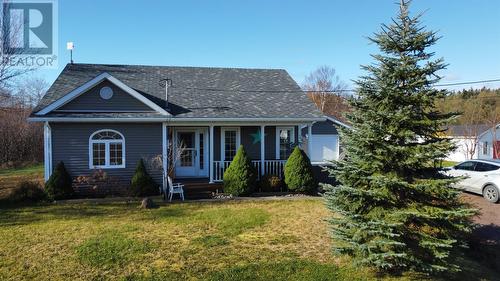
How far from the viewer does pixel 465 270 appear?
23.0 feet

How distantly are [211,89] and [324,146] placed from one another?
588 inches

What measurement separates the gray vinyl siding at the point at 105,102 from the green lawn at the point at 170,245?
357cm

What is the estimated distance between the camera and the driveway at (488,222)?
9.38 metres

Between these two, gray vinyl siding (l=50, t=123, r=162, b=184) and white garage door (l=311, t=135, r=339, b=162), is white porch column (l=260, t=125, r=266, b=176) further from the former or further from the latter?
white garage door (l=311, t=135, r=339, b=162)

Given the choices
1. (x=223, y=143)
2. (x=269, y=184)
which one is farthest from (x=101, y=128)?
(x=269, y=184)

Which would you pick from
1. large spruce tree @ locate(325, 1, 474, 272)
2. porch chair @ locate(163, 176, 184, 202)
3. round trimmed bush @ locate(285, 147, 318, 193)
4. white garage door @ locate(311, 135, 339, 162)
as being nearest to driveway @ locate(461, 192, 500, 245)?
large spruce tree @ locate(325, 1, 474, 272)

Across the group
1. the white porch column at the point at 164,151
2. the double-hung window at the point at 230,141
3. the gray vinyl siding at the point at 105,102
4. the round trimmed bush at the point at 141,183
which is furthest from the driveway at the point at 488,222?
the gray vinyl siding at the point at 105,102

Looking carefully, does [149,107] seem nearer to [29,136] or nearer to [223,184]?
[223,184]

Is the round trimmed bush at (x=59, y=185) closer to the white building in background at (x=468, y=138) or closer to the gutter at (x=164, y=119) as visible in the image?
the gutter at (x=164, y=119)

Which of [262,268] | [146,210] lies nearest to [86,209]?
[146,210]

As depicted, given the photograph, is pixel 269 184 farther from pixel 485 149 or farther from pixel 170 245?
pixel 485 149

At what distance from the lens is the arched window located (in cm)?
1314

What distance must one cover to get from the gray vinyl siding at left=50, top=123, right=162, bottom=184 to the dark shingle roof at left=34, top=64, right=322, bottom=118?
3.70 ft

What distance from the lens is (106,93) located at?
1310 cm
